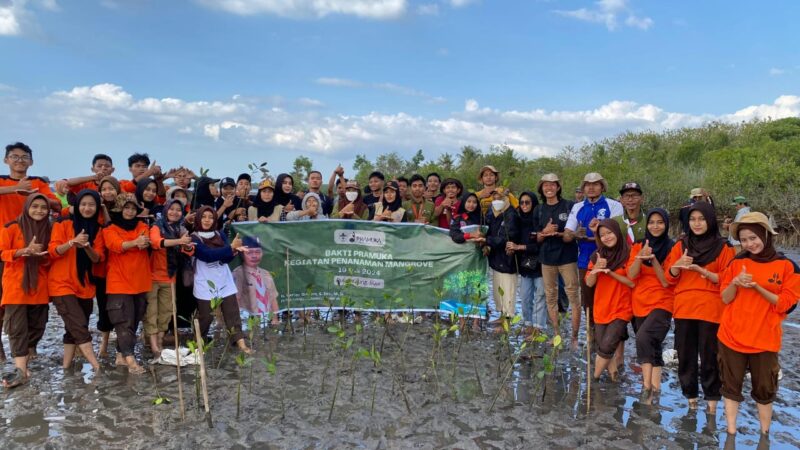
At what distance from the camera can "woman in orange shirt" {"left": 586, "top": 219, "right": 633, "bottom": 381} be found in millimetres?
5266

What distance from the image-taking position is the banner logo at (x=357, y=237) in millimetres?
7621

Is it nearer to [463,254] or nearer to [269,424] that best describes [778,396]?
[463,254]

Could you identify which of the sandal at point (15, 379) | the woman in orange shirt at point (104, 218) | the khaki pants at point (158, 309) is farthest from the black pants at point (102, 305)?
the sandal at point (15, 379)

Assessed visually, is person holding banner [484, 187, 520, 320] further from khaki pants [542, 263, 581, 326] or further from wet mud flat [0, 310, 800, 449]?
wet mud flat [0, 310, 800, 449]

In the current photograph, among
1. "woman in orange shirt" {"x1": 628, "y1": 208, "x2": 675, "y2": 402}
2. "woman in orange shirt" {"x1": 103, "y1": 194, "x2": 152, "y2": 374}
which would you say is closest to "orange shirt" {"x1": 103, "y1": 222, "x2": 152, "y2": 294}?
"woman in orange shirt" {"x1": 103, "y1": 194, "x2": 152, "y2": 374}

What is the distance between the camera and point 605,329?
5.41 m

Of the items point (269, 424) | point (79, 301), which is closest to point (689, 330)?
point (269, 424)

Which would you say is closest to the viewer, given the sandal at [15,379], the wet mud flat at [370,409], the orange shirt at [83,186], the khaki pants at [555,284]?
the wet mud flat at [370,409]

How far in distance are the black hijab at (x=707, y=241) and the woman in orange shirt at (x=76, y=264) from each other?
5584 millimetres

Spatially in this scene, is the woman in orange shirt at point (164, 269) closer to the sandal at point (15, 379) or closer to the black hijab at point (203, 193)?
the sandal at point (15, 379)

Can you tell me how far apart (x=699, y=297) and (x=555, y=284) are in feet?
7.32

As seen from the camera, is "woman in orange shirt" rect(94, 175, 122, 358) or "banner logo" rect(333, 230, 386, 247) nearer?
"woman in orange shirt" rect(94, 175, 122, 358)

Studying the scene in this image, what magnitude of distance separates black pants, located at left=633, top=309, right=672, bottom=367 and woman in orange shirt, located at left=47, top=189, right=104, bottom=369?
17.6ft

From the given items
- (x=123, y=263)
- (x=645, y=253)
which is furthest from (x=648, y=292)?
(x=123, y=263)
